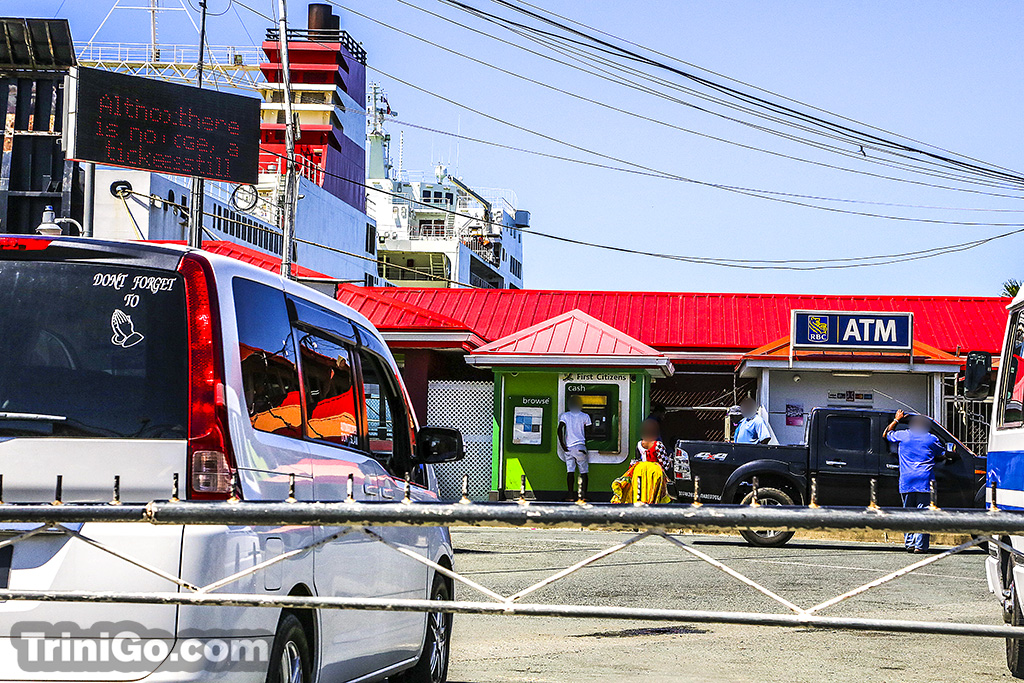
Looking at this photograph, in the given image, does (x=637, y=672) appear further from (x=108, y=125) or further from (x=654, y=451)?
(x=108, y=125)

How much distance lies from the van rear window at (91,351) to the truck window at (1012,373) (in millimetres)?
5294

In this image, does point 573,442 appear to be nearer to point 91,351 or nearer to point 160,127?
point 160,127

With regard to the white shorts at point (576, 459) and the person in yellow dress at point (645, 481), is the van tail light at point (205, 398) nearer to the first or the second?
the person in yellow dress at point (645, 481)

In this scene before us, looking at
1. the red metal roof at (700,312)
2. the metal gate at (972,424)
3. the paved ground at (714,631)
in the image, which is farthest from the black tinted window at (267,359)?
the red metal roof at (700,312)

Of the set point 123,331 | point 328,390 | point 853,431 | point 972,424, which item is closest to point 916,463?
point 853,431

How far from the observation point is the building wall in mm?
24422

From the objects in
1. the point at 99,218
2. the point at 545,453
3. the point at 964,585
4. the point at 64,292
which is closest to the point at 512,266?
the point at 99,218

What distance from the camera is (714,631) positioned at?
32.1ft

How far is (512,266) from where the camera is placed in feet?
330

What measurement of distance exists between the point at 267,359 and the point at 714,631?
6044 mm

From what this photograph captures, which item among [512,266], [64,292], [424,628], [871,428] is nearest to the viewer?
[64,292]

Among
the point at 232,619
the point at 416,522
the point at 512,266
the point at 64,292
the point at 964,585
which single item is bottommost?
the point at 964,585

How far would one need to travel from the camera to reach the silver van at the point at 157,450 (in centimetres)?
406

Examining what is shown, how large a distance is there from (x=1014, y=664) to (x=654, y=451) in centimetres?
1062
